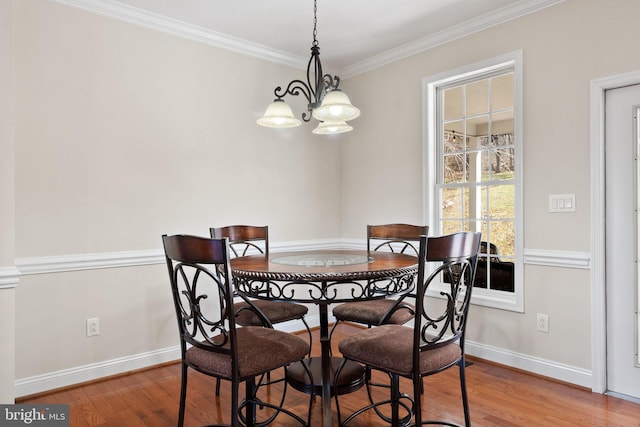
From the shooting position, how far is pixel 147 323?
310 cm

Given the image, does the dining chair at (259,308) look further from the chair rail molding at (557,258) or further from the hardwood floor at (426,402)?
the chair rail molding at (557,258)

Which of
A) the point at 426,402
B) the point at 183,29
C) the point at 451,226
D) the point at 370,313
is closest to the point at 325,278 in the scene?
the point at 370,313

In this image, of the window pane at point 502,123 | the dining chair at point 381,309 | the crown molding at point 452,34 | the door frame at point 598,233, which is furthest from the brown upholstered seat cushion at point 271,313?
the crown molding at point 452,34

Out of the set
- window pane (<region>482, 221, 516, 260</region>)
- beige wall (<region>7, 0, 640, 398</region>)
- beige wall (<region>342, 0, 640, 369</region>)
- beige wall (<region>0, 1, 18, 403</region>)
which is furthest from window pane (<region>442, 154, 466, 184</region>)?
beige wall (<region>0, 1, 18, 403</region>)

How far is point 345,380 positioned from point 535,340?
147 cm

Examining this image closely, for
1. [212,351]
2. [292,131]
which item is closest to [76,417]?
[212,351]

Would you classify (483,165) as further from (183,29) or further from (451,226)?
(183,29)

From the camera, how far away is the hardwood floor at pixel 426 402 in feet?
7.45

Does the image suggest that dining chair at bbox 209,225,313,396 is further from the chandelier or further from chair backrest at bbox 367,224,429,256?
the chandelier

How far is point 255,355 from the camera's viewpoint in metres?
1.78

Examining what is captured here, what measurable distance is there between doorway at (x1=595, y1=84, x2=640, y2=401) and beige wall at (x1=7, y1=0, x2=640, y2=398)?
13 centimetres

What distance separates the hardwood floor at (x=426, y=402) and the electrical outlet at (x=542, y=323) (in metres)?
0.33

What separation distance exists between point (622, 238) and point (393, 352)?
69.5 inches

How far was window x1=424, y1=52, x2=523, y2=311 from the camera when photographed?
10.1 feet
